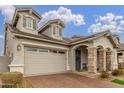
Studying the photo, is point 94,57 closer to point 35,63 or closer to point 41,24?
point 35,63

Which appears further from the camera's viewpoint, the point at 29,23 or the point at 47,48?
the point at 47,48

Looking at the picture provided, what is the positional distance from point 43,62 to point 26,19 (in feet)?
13.2

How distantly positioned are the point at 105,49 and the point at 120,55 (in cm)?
1074

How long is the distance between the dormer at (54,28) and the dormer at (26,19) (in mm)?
2319

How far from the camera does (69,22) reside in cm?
2125

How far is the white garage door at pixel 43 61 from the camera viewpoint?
46.2ft

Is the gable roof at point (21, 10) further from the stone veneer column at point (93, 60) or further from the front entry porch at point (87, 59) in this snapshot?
the stone veneer column at point (93, 60)

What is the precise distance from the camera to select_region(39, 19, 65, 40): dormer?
18.5 m

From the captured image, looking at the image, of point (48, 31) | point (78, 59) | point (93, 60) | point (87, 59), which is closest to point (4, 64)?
point (48, 31)

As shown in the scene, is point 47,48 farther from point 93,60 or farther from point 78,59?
point 78,59

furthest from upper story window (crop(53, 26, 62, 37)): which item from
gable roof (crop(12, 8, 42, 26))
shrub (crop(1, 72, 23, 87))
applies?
shrub (crop(1, 72, 23, 87))

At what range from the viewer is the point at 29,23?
52.0 feet
